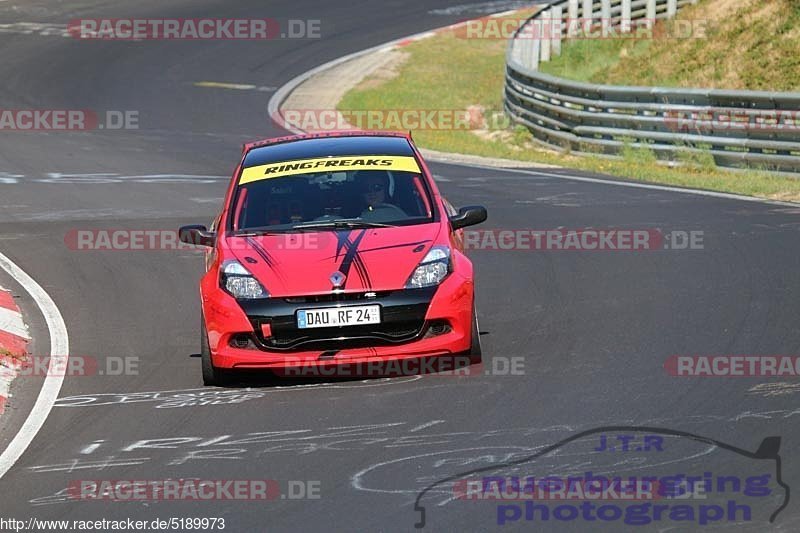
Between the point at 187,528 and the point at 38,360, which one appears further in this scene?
the point at 38,360

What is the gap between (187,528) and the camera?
669 centimetres

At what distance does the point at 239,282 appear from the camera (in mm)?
9430

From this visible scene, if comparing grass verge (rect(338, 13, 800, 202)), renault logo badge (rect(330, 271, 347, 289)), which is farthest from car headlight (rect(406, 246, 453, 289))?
grass verge (rect(338, 13, 800, 202))

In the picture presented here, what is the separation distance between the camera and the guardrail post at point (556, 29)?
100ft

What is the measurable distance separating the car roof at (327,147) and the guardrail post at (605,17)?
21.4 m

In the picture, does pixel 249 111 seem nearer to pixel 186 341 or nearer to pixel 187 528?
pixel 186 341

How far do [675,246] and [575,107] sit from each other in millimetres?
11560

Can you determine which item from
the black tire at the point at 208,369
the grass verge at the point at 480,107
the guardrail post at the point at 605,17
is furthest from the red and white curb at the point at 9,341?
the guardrail post at the point at 605,17

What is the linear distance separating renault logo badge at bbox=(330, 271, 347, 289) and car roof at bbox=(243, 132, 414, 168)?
1.78m

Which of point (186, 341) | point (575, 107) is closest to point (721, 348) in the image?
point (186, 341)
